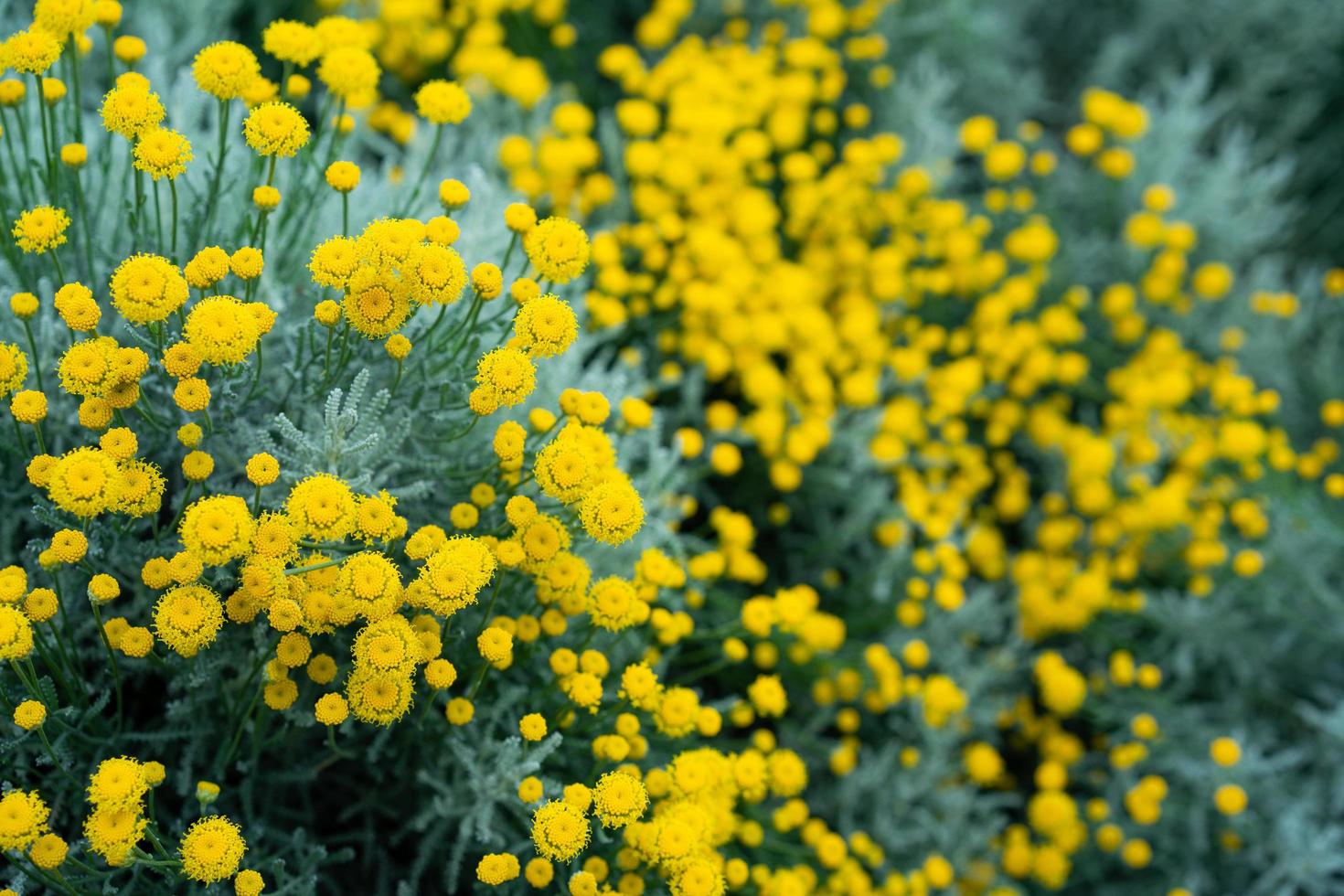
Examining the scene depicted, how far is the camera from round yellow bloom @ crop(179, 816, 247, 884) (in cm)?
141

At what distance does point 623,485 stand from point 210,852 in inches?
28.9

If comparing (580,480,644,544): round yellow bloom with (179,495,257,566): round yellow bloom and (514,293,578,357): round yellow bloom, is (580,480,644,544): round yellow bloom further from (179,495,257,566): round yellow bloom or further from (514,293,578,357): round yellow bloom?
(179,495,257,566): round yellow bloom

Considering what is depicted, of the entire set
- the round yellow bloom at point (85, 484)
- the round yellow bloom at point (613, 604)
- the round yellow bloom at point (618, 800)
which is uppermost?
the round yellow bloom at point (85, 484)

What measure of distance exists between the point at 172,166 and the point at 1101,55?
362 centimetres

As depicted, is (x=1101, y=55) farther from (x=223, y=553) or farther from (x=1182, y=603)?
(x=223, y=553)

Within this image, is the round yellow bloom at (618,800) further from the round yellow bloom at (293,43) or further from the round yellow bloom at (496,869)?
the round yellow bloom at (293,43)

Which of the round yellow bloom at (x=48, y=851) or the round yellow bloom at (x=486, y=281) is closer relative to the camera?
the round yellow bloom at (x=48, y=851)

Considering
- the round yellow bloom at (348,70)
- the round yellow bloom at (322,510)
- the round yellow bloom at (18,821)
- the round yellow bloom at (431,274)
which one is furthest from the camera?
the round yellow bloom at (348,70)

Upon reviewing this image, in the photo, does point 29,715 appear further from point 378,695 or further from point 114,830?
point 378,695

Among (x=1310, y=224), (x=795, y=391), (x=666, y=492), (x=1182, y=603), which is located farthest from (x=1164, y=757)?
(x=1310, y=224)

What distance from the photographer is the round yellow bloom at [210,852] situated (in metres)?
1.41

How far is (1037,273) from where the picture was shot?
3.28 metres

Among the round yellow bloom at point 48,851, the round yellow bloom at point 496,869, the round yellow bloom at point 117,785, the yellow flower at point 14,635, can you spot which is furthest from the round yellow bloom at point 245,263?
the round yellow bloom at point 496,869

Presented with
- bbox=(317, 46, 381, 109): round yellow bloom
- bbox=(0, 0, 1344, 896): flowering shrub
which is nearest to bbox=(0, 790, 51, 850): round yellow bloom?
bbox=(0, 0, 1344, 896): flowering shrub
